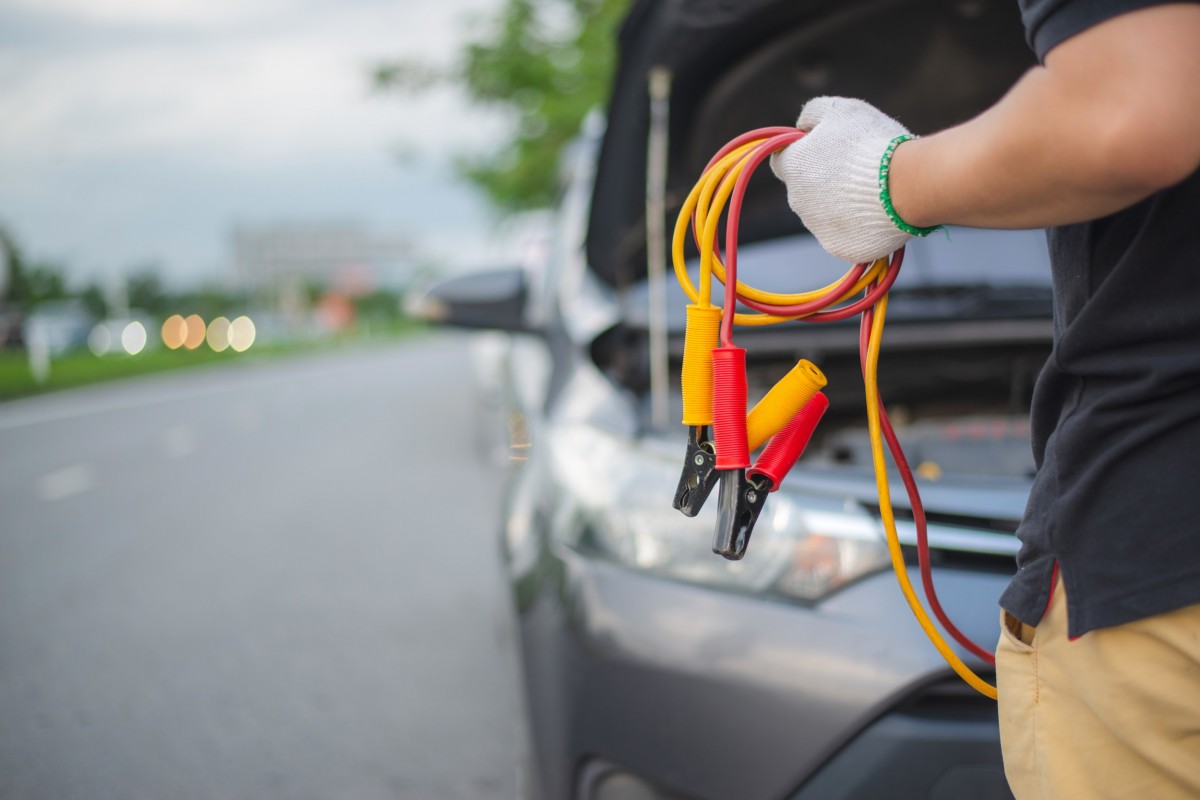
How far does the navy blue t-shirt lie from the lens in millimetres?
882

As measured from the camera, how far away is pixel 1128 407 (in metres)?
0.92

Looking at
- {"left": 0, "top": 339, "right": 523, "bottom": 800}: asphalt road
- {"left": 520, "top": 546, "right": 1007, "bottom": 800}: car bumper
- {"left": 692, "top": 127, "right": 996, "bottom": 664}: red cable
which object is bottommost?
{"left": 0, "top": 339, "right": 523, "bottom": 800}: asphalt road

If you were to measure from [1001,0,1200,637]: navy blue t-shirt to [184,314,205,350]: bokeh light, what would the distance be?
40247 millimetres

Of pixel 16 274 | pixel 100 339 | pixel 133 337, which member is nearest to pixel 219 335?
pixel 100 339

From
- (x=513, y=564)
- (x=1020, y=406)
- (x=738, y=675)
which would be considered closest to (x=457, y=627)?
(x=513, y=564)

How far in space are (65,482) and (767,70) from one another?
7.59 meters

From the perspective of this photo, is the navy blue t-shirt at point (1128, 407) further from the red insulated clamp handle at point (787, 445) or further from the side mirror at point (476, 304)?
the side mirror at point (476, 304)

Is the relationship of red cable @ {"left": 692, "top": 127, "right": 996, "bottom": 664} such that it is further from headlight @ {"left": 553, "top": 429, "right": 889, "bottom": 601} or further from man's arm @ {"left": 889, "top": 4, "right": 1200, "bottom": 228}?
headlight @ {"left": 553, "top": 429, "right": 889, "bottom": 601}

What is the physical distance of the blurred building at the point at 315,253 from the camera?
11756 centimetres

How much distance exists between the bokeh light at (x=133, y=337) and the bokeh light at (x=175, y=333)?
0.85 m

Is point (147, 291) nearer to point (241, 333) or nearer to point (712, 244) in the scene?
point (241, 333)

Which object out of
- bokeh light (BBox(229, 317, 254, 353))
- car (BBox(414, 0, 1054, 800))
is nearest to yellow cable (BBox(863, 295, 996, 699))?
car (BBox(414, 0, 1054, 800))

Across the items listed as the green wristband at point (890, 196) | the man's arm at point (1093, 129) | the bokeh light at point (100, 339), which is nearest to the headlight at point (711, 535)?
the green wristband at point (890, 196)

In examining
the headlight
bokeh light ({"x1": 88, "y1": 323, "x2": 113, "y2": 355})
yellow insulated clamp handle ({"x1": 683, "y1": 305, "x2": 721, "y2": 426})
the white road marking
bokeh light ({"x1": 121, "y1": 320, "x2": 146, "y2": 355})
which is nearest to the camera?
yellow insulated clamp handle ({"x1": 683, "y1": 305, "x2": 721, "y2": 426})
